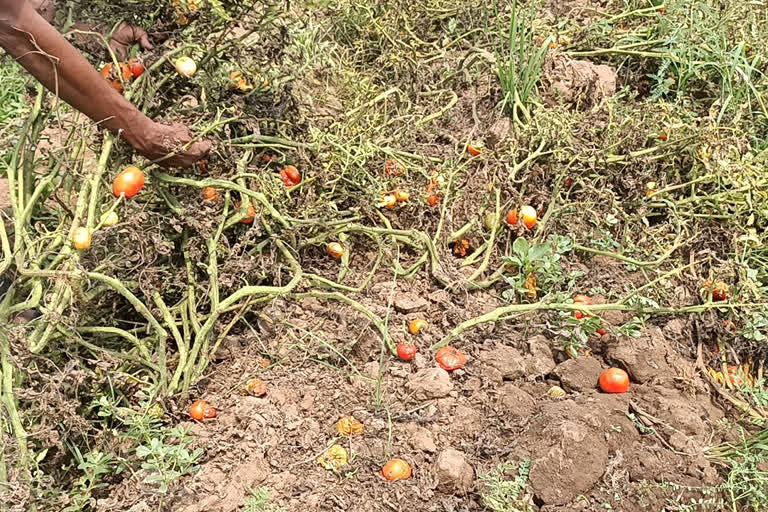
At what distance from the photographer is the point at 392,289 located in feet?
7.04

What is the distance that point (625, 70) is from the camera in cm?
343

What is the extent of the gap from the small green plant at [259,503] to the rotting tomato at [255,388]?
1.32 ft

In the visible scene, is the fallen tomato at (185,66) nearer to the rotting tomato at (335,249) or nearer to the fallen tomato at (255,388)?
the rotting tomato at (335,249)

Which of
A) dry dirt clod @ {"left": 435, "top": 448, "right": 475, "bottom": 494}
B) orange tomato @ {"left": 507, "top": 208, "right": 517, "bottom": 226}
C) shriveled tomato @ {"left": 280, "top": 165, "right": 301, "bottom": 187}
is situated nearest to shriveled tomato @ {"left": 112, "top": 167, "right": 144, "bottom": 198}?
shriveled tomato @ {"left": 280, "top": 165, "right": 301, "bottom": 187}

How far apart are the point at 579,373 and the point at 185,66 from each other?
1665mm

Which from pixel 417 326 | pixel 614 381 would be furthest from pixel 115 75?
pixel 614 381

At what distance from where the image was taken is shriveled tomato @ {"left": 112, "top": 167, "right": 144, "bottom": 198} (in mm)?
1872

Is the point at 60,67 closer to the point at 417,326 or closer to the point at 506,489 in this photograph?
the point at 417,326

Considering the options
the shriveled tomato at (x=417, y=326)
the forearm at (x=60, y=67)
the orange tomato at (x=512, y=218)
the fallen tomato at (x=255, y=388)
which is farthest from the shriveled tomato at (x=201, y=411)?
the orange tomato at (x=512, y=218)

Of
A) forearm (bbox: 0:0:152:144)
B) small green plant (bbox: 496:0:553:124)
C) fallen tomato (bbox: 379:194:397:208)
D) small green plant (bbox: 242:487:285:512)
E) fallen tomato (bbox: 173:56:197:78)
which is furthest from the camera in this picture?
small green plant (bbox: 496:0:553:124)

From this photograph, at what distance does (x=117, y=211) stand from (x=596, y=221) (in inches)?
72.2

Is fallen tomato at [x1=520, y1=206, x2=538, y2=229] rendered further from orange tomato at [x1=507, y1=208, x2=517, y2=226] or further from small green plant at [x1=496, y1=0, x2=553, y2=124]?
small green plant at [x1=496, y1=0, x2=553, y2=124]

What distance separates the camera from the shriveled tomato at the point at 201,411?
1.99m

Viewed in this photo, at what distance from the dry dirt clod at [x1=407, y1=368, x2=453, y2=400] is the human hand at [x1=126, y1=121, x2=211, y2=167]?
3.40ft
